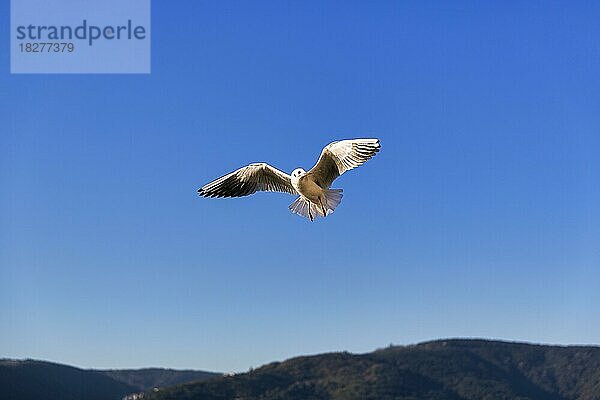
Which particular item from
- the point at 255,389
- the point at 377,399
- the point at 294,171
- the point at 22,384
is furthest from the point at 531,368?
the point at 294,171

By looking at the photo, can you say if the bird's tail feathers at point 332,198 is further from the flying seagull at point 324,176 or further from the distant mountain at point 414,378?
the distant mountain at point 414,378

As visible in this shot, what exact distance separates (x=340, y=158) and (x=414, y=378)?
562 ft

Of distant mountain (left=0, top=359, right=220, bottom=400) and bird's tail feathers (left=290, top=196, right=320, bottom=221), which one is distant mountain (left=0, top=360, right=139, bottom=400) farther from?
bird's tail feathers (left=290, top=196, right=320, bottom=221)

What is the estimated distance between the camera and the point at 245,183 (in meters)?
13.1

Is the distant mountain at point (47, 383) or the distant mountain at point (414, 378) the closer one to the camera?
the distant mountain at point (47, 383)

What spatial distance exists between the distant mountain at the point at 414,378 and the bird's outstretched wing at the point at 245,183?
140891 millimetres

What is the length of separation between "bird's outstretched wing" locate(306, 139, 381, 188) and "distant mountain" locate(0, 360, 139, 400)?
473ft

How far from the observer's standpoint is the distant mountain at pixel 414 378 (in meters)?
161

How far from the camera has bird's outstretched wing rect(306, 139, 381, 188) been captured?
451 inches

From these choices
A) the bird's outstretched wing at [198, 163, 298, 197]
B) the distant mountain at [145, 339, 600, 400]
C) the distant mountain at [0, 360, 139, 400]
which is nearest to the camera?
the bird's outstretched wing at [198, 163, 298, 197]

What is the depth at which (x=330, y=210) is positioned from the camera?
1150 cm

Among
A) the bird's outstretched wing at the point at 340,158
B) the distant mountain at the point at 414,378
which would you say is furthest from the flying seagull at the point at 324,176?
the distant mountain at the point at 414,378

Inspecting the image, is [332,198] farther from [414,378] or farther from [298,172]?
[414,378]

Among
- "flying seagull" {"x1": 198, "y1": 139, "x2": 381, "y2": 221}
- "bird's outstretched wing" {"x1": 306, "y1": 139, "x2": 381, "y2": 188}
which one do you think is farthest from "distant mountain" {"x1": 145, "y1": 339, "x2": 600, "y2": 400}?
"bird's outstretched wing" {"x1": 306, "y1": 139, "x2": 381, "y2": 188}
